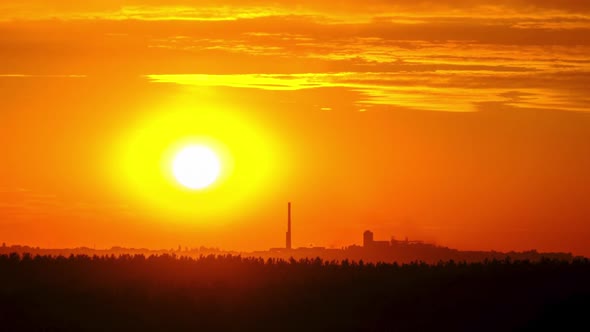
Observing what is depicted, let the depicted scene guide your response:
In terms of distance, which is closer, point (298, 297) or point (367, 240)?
point (298, 297)

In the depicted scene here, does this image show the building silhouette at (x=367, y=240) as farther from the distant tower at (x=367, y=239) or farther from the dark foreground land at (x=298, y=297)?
the dark foreground land at (x=298, y=297)

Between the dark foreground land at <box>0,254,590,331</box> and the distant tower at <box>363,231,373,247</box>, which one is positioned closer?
the dark foreground land at <box>0,254,590,331</box>

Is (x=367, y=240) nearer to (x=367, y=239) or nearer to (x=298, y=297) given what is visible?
(x=367, y=239)

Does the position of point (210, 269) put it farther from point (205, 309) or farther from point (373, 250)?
point (373, 250)

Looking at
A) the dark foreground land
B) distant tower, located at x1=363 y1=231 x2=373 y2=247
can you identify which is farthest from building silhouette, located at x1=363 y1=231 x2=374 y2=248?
the dark foreground land

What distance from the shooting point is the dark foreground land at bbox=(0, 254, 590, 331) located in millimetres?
47188

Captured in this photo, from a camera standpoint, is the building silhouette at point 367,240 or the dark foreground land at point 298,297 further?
the building silhouette at point 367,240

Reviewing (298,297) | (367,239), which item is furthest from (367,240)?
(298,297)

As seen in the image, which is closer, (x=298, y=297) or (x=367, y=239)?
(x=298, y=297)

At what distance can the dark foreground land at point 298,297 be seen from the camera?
47188 millimetres

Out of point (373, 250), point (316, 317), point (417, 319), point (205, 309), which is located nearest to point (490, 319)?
point (417, 319)

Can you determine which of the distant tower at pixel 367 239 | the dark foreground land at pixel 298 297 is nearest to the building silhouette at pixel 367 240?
the distant tower at pixel 367 239

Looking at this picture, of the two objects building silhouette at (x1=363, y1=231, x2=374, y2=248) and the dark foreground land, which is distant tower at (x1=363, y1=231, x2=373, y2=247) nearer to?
building silhouette at (x1=363, y1=231, x2=374, y2=248)

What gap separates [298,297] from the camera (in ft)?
169
